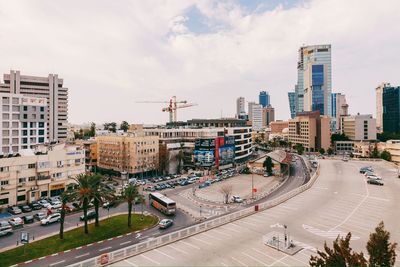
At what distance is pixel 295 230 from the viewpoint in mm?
35406

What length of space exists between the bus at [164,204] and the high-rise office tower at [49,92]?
110 metres

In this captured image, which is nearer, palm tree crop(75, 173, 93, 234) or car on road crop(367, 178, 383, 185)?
palm tree crop(75, 173, 93, 234)

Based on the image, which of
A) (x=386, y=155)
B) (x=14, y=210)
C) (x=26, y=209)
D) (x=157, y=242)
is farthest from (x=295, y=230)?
(x=386, y=155)

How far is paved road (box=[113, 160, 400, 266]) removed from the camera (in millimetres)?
27125

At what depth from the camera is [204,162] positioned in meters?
110

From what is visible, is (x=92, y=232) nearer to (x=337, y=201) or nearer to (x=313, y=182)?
(x=337, y=201)

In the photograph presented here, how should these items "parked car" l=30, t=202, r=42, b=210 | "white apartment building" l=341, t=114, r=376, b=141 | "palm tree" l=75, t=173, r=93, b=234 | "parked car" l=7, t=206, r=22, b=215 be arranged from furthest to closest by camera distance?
"white apartment building" l=341, t=114, r=376, b=141 → "parked car" l=30, t=202, r=42, b=210 → "parked car" l=7, t=206, r=22, b=215 → "palm tree" l=75, t=173, r=93, b=234

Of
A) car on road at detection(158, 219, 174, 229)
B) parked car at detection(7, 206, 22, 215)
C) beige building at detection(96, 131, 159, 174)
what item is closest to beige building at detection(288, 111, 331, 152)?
beige building at detection(96, 131, 159, 174)

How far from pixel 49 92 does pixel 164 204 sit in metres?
133

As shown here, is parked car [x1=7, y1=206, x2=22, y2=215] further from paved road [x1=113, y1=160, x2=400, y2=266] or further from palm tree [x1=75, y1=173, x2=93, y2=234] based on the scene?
paved road [x1=113, y1=160, x2=400, y2=266]

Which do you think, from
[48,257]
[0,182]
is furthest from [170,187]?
A: [48,257]

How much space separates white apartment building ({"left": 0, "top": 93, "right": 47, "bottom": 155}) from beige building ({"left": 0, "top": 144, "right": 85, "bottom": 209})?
25.8 meters

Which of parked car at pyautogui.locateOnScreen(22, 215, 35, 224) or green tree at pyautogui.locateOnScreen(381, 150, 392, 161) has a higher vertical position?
green tree at pyautogui.locateOnScreen(381, 150, 392, 161)

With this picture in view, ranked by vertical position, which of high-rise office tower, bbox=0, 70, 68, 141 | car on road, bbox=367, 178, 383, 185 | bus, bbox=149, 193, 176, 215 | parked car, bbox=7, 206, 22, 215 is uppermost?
high-rise office tower, bbox=0, 70, 68, 141
